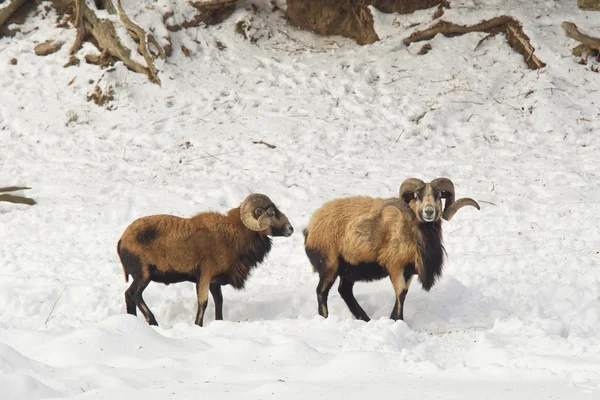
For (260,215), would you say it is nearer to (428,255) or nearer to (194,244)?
(194,244)

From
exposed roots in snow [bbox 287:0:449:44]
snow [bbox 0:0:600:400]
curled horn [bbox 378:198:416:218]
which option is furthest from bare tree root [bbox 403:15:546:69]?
curled horn [bbox 378:198:416:218]

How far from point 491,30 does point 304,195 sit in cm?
772

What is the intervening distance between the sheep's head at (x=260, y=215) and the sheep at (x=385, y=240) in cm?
52

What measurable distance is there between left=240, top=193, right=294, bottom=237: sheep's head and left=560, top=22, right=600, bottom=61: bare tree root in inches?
407

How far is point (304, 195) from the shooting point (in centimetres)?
1376

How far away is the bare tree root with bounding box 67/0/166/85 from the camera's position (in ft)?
58.2

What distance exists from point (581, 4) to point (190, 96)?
27.9 feet

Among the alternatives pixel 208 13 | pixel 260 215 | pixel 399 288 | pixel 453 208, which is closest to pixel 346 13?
pixel 208 13

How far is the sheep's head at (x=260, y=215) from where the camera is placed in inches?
382

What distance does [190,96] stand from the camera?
1741cm

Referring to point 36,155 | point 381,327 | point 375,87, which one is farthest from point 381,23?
point 381,327

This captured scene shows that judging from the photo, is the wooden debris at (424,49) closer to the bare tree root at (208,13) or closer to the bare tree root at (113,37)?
the bare tree root at (208,13)

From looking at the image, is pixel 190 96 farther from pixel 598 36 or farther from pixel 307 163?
pixel 598 36

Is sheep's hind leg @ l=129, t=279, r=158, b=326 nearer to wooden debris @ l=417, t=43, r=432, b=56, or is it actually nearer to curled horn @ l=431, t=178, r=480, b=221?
curled horn @ l=431, t=178, r=480, b=221
